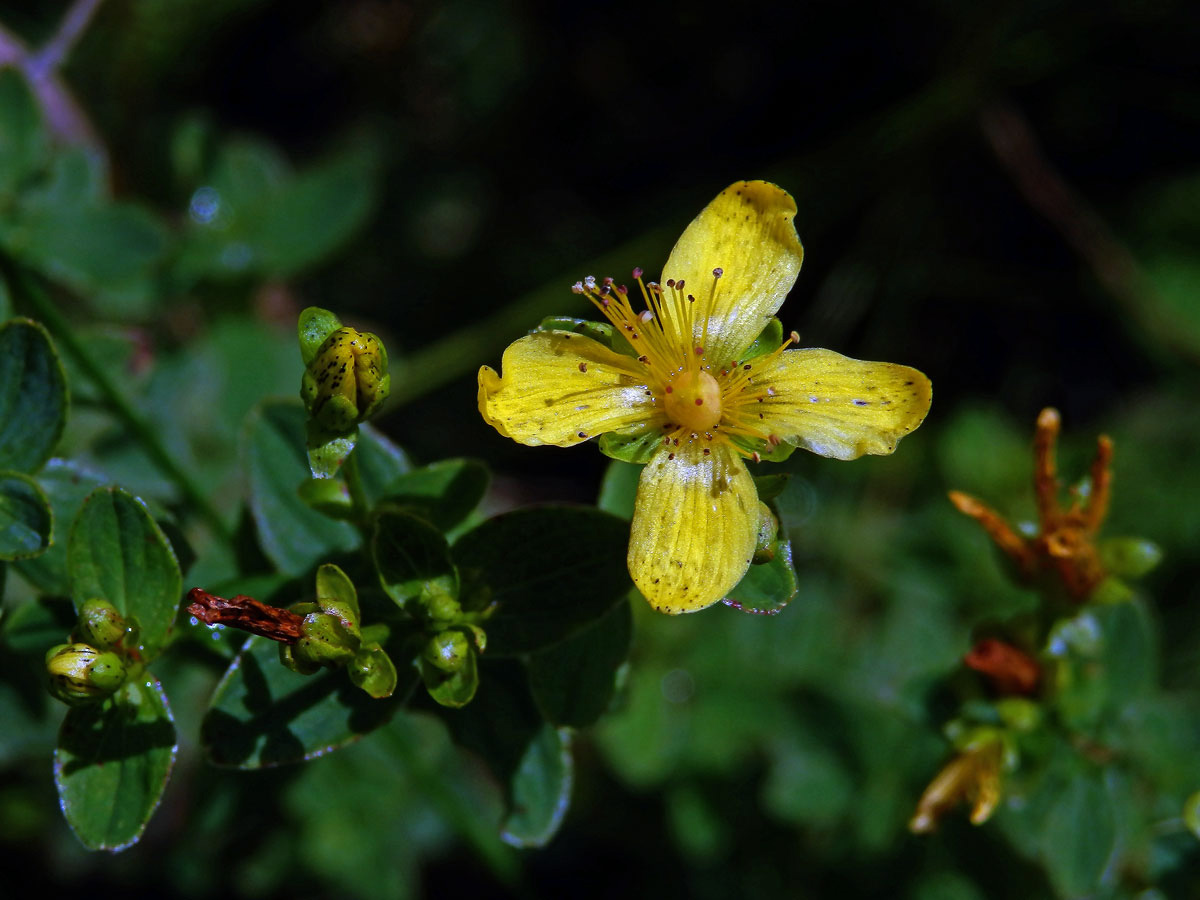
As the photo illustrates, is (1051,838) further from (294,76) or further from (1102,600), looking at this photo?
(294,76)

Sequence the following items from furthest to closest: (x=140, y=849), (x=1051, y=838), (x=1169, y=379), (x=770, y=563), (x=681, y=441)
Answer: (x=1169, y=379)
(x=140, y=849)
(x=1051, y=838)
(x=681, y=441)
(x=770, y=563)

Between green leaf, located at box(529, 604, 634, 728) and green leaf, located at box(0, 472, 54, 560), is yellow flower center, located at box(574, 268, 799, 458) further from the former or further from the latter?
green leaf, located at box(0, 472, 54, 560)

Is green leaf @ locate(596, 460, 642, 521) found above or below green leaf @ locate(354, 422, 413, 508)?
below

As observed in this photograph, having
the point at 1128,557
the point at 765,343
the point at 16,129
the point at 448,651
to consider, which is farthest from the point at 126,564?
the point at 1128,557

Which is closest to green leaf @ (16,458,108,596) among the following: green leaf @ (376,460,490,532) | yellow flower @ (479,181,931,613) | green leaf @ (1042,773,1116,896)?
green leaf @ (376,460,490,532)

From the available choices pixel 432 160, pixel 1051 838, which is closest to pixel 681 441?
pixel 1051 838

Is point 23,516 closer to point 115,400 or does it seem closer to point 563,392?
point 115,400
